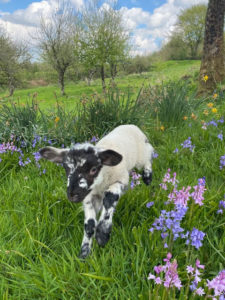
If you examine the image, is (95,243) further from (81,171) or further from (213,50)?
(213,50)

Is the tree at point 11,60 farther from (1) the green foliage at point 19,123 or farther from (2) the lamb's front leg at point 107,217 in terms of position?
(2) the lamb's front leg at point 107,217

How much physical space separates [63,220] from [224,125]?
4361 millimetres

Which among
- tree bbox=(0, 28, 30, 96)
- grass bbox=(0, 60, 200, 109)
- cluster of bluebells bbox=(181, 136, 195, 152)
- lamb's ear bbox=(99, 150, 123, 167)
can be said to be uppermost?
tree bbox=(0, 28, 30, 96)

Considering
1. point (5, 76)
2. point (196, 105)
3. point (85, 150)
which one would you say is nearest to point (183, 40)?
point (5, 76)

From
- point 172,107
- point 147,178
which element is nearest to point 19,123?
point 147,178

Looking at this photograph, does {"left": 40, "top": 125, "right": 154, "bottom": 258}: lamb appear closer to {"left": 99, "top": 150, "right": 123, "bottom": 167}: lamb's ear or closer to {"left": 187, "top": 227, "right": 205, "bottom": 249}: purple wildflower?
{"left": 99, "top": 150, "right": 123, "bottom": 167}: lamb's ear

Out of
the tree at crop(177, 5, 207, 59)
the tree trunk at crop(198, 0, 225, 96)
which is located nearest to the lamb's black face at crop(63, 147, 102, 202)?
the tree trunk at crop(198, 0, 225, 96)

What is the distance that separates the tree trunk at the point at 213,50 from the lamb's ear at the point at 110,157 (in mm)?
7620

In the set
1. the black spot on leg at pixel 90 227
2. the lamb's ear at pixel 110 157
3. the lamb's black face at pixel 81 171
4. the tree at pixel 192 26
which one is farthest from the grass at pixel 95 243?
the tree at pixel 192 26

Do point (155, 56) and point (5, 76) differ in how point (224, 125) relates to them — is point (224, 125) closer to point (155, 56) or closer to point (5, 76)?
point (5, 76)

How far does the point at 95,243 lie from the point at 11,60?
50.0 meters

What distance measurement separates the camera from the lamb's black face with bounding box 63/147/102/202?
223 centimetres

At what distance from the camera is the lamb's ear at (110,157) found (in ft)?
8.12

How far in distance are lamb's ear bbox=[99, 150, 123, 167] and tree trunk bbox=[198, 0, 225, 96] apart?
25.0 ft
